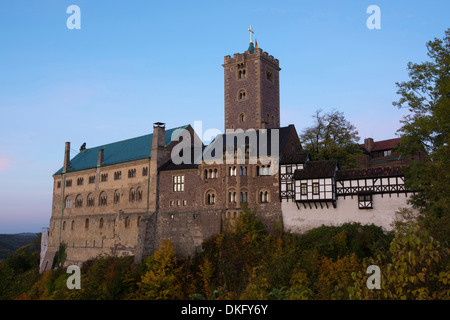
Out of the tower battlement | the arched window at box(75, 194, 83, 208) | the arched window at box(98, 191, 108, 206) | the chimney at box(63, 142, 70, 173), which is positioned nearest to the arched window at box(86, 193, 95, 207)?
the arched window at box(98, 191, 108, 206)

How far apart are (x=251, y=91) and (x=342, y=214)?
19.6 meters

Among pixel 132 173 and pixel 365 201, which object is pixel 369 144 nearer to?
pixel 365 201

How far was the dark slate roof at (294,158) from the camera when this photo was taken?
42812 mm

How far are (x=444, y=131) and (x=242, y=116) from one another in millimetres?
23873

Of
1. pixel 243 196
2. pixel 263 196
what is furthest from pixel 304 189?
pixel 243 196

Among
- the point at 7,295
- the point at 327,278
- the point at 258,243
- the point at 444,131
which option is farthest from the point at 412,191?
the point at 7,295

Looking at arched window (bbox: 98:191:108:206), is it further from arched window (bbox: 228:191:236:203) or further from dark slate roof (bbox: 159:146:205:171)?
arched window (bbox: 228:191:236:203)

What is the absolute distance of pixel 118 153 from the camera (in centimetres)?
5944

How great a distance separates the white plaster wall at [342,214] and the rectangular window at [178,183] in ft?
39.8

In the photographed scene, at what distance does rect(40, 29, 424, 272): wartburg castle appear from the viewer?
4012cm

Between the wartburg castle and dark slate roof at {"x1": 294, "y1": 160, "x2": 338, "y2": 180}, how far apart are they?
10cm

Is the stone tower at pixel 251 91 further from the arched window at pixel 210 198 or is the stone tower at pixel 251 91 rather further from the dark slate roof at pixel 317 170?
the dark slate roof at pixel 317 170

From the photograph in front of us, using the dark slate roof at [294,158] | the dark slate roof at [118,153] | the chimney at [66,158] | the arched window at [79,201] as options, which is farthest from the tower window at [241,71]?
the chimney at [66,158]

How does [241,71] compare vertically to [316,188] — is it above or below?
above
